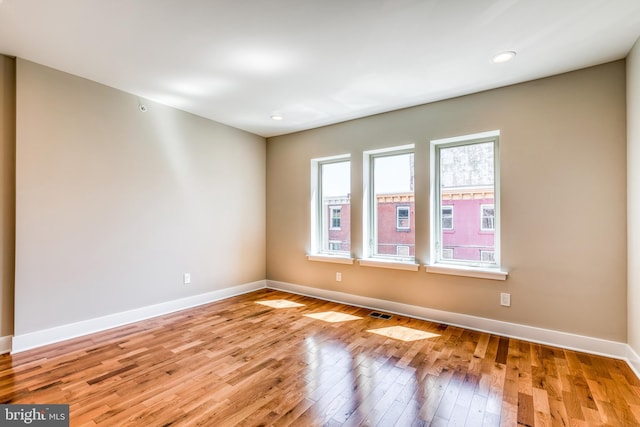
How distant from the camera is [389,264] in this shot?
3619 millimetres

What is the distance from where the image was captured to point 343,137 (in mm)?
4098

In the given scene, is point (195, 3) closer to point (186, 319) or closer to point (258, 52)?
point (258, 52)

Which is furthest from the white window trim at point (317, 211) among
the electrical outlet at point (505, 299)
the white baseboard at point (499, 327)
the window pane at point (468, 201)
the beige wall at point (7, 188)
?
the beige wall at point (7, 188)

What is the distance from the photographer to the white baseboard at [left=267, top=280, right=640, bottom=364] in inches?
96.8

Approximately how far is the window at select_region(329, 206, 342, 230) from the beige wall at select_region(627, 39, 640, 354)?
2970 mm

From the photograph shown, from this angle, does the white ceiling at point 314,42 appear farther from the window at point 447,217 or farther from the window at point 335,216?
the window at point 335,216

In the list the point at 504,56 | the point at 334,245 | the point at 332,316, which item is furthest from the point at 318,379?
the point at 504,56

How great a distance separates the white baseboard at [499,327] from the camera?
96.8 inches

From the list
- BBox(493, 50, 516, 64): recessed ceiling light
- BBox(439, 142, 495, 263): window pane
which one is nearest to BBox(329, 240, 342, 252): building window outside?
BBox(439, 142, 495, 263): window pane

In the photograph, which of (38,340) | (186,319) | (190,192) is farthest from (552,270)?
(38,340)

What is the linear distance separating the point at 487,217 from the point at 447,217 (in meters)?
0.42

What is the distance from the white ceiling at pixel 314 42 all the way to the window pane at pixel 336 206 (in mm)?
1303

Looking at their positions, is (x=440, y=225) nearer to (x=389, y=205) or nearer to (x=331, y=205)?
(x=389, y=205)

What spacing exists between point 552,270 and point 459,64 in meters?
2.06
